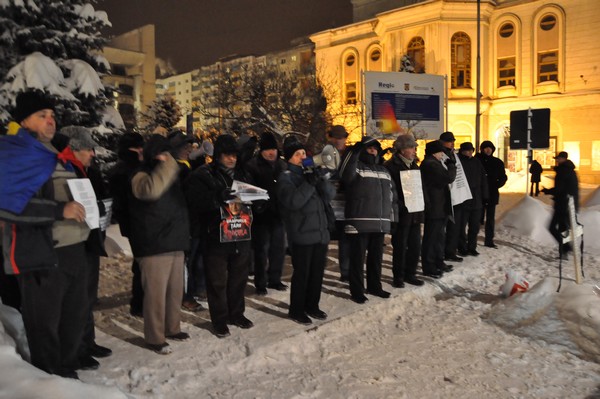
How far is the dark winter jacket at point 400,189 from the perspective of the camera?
7.33 metres

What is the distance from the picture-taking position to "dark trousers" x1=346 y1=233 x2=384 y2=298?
6582 mm

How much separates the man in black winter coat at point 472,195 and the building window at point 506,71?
1273 inches

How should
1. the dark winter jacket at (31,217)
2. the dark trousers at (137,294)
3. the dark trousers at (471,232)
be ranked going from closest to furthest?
the dark winter jacket at (31,217) → the dark trousers at (137,294) → the dark trousers at (471,232)

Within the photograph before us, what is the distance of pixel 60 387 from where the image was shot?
10.0 ft

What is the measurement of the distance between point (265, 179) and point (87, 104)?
9133 mm

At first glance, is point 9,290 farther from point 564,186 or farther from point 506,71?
point 506,71

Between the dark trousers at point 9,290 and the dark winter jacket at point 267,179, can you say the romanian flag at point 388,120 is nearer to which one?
the dark winter jacket at point 267,179

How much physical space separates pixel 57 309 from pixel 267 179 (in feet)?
12.2

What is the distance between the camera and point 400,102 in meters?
15.8

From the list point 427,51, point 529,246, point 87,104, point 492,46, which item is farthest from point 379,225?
point 492,46

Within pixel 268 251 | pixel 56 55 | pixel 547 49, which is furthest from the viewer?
pixel 547 49

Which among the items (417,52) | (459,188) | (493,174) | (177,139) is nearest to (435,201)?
(459,188)

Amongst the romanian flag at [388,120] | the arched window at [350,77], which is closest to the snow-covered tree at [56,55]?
the romanian flag at [388,120]

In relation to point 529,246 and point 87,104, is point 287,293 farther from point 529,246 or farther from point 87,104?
point 87,104
